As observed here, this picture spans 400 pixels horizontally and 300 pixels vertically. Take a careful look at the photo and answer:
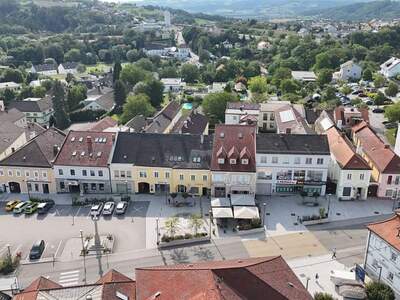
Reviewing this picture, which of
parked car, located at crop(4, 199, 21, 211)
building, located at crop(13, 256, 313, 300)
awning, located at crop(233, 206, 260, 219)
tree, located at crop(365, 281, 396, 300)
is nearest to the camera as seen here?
building, located at crop(13, 256, 313, 300)

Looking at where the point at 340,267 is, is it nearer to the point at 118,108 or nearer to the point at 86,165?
the point at 86,165

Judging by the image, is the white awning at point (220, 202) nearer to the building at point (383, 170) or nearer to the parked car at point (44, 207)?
the building at point (383, 170)

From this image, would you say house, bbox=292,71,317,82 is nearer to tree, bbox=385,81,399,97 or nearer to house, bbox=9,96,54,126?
tree, bbox=385,81,399,97

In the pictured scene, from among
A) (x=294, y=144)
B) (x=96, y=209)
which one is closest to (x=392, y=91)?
(x=294, y=144)

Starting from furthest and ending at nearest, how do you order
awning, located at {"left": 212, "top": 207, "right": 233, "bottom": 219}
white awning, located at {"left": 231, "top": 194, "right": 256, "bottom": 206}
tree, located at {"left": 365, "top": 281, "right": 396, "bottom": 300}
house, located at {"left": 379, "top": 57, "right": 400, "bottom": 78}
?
house, located at {"left": 379, "top": 57, "right": 400, "bottom": 78} → white awning, located at {"left": 231, "top": 194, "right": 256, "bottom": 206} → awning, located at {"left": 212, "top": 207, "right": 233, "bottom": 219} → tree, located at {"left": 365, "top": 281, "right": 396, "bottom": 300}

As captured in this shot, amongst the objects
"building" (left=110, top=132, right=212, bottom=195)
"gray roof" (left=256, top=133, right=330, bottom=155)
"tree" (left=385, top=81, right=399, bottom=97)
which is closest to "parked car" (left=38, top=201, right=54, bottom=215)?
"building" (left=110, top=132, right=212, bottom=195)

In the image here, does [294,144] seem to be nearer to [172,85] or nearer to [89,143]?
[89,143]
